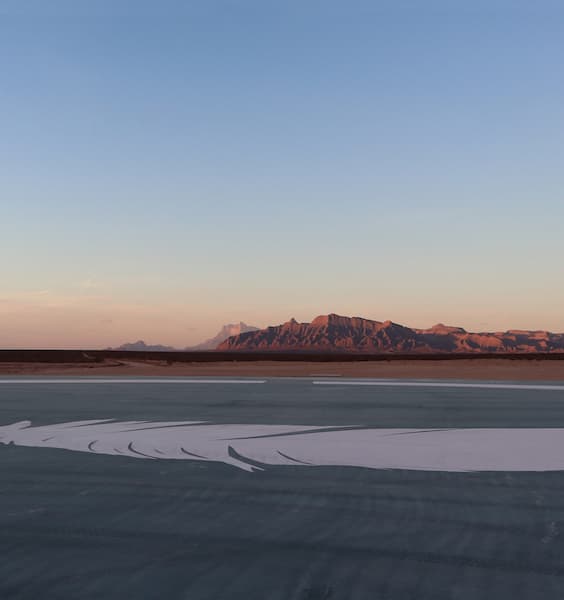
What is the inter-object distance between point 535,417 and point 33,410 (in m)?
12.4

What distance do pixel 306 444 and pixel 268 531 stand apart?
506 centimetres

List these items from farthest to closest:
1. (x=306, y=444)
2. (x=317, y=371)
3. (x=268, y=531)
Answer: (x=317, y=371) < (x=306, y=444) < (x=268, y=531)

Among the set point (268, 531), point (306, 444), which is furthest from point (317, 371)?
point (268, 531)

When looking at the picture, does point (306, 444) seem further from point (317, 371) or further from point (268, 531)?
point (317, 371)

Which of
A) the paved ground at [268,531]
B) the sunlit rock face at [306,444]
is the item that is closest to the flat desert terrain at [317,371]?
the sunlit rock face at [306,444]

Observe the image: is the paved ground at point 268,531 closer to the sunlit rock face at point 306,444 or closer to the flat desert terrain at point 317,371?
the sunlit rock face at point 306,444

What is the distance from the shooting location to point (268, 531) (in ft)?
18.7

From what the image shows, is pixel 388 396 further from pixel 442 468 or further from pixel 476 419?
pixel 442 468

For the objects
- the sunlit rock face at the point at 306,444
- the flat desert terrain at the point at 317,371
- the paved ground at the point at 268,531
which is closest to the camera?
the paved ground at the point at 268,531

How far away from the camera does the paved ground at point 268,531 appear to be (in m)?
4.43

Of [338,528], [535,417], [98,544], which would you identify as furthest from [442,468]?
[535,417]

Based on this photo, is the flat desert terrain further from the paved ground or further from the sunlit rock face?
the paved ground

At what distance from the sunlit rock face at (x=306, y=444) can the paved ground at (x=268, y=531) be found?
0.52 metres

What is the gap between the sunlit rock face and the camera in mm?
9250
